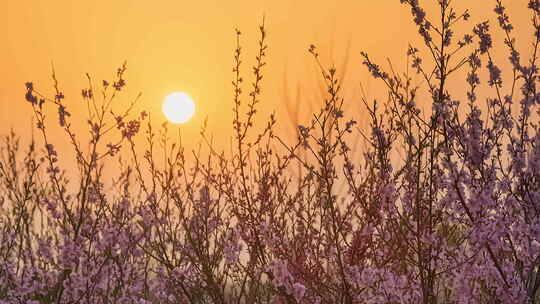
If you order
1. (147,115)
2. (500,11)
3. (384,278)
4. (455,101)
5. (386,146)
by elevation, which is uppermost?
(500,11)

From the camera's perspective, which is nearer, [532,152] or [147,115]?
[532,152]

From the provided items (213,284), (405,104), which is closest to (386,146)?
(405,104)

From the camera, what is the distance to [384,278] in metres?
5.42

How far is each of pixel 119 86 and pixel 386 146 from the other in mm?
2439

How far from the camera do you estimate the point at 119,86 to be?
5.99 meters

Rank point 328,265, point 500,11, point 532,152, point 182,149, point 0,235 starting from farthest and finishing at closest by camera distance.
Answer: point 0,235 < point 182,149 < point 328,265 < point 500,11 < point 532,152

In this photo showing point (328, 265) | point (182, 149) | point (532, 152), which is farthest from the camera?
point (182, 149)

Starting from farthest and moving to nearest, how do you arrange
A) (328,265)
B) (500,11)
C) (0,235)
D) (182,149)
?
(0,235) < (182,149) < (328,265) < (500,11)

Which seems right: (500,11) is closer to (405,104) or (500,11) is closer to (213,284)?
(405,104)

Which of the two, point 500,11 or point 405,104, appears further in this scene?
point 500,11

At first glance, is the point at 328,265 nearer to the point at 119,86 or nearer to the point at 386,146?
the point at 386,146

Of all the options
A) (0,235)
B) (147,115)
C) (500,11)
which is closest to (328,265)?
(147,115)

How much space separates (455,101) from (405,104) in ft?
1.60

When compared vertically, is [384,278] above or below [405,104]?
below
